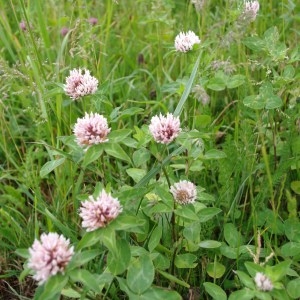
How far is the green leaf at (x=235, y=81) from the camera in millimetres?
2125

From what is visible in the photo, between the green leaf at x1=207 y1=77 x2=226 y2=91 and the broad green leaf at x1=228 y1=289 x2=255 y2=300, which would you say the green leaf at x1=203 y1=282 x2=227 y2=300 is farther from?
the green leaf at x1=207 y1=77 x2=226 y2=91

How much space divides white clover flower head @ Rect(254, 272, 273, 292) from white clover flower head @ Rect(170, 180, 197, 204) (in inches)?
13.4

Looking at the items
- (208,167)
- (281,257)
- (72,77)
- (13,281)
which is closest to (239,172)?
(208,167)

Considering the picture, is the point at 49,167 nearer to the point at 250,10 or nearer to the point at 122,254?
the point at 122,254

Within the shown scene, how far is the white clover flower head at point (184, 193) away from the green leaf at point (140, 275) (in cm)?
22

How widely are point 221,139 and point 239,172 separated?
1.72 feet

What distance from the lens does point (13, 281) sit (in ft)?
6.79

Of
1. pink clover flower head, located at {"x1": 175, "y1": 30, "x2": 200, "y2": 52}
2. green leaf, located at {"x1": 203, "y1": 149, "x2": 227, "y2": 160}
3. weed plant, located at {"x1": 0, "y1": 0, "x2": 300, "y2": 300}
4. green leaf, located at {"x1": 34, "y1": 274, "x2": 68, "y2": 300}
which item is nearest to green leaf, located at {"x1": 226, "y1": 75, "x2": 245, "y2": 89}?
weed plant, located at {"x1": 0, "y1": 0, "x2": 300, "y2": 300}

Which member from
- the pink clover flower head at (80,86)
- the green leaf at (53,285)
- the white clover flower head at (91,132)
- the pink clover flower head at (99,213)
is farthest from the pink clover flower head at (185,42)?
the green leaf at (53,285)

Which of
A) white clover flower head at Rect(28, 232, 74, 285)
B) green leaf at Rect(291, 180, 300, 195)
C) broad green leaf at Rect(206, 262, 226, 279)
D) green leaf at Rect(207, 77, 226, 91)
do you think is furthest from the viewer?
green leaf at Rect(207, 77, 226, 91)

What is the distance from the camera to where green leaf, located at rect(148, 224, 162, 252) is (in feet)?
5.48

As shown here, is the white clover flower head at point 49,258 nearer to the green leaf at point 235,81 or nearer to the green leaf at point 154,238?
the green leaf at point 154,238

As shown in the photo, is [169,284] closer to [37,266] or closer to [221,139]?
[37,266]

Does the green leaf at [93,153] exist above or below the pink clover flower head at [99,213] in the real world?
above
